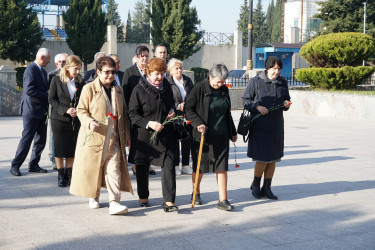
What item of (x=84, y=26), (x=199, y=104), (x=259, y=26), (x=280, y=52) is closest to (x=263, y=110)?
(x=199, y=104)

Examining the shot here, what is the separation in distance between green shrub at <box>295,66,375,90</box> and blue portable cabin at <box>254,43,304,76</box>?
21.5 m

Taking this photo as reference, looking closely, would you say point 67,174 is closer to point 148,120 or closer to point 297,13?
point 148,120

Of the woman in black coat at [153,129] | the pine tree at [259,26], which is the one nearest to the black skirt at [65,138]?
the woman in black coat at [153,129]

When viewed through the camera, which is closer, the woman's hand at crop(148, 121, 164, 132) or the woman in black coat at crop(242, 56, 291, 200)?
the woman's hand at crop(148, 121, 164, 132)

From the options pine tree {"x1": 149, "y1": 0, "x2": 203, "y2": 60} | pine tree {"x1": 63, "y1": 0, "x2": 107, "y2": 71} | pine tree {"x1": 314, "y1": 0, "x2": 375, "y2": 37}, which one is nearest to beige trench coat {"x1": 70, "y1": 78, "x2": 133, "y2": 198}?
pine tree {"x1": 63, "y1": 0, "x2": 107, "y2": 71}

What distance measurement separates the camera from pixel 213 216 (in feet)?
19.6

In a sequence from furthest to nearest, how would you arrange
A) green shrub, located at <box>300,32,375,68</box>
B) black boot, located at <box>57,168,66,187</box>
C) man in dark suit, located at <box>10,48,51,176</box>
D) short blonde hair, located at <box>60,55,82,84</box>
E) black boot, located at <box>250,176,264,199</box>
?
green shrub, located at <box>300,32,375,68</box>
man in dark suit, located at <box>10,48,51,176</box>
black boot, located at <box>57,168,66,187</box>
short blonde hair, located at <box>60,55,82,84</box>
black boot, located at <box>250,176,264,199</box>

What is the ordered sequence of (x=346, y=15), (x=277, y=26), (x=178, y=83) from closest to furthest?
(x=178, y=83)
(x=346, y=15)
(x=277, y=26)

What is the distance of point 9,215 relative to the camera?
5.88m

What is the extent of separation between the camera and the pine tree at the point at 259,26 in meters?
85.4

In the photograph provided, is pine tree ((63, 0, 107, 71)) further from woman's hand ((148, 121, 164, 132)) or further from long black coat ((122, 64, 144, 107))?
woman's hand ((148, 121, 164, 132))

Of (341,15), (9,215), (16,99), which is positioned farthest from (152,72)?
(341,15)

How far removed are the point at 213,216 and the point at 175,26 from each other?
31.2 meters

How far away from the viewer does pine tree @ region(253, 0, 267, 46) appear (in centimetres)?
8540
